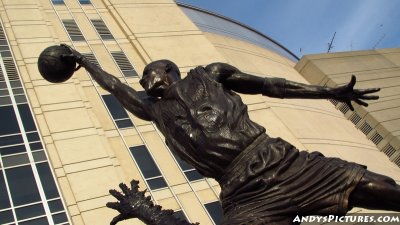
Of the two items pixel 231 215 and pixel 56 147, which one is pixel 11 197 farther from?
pixel 231 215

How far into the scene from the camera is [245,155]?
12.7 ft

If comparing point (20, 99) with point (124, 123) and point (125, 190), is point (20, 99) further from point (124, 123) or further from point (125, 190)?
point (125, 190)

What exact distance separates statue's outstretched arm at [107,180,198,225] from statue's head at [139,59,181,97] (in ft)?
2.89

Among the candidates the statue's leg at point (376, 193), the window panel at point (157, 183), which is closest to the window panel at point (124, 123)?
the window panel at point (157, 183)

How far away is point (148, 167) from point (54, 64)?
889 centimetres

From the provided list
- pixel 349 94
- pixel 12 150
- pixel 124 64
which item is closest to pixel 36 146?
pixel 12 150

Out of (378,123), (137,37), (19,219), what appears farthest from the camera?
(378,123)

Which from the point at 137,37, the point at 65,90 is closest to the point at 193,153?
the point at 65,90

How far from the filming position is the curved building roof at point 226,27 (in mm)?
27127

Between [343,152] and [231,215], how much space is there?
15341mm

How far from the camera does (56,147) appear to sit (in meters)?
12.7

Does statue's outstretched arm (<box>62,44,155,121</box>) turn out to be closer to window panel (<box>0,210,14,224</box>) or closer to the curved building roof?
window panel (<box>0,210,14,224</box>)

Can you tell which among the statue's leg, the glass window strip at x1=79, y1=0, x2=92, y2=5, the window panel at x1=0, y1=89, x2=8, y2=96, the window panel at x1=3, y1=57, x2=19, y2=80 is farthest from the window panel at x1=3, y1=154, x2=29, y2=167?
the statue's leg

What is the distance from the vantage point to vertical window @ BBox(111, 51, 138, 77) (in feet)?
54.9
